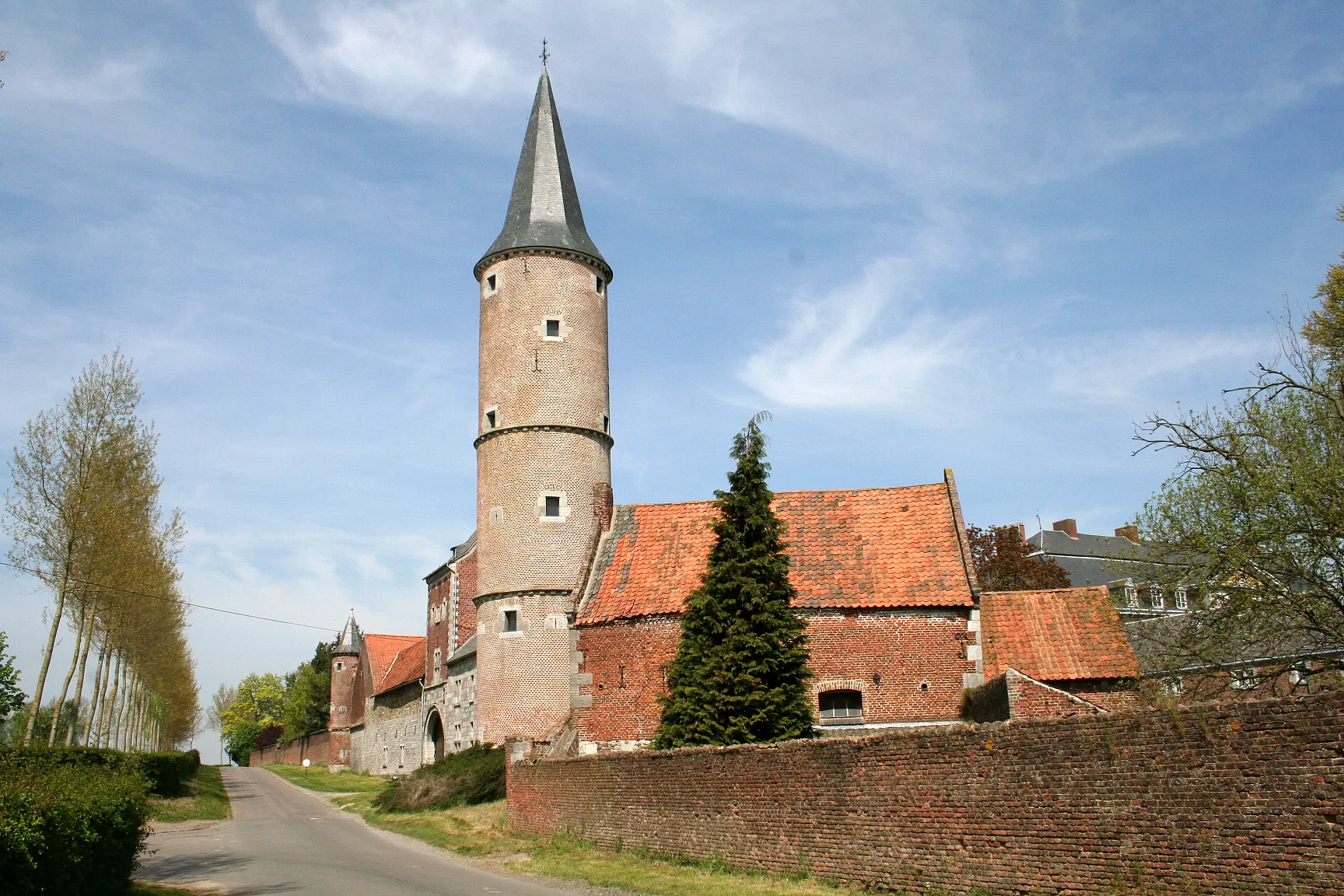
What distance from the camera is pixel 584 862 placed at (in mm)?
16484

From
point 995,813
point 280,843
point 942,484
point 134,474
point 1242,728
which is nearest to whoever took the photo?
point 1242,728

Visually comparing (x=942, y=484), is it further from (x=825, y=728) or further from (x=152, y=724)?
(x=152, y=724)

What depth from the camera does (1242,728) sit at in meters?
8.62

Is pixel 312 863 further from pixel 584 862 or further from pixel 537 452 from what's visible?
pixel 537 452

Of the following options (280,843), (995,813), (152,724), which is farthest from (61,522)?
(152,724)

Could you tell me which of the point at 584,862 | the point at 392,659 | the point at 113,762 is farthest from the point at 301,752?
the point at 584,862

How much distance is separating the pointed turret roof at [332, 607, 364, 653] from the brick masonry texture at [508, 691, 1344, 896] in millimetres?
55172

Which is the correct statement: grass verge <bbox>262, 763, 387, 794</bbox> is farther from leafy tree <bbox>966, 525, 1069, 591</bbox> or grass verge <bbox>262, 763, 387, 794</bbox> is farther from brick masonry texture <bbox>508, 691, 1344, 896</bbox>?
brick masonry texture <bbox>508, 691, 1344, 896</bbox>

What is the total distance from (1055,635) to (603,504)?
39.9 feet

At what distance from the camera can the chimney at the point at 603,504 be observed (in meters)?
28.0

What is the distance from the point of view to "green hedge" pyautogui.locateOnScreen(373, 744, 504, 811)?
84.3ft

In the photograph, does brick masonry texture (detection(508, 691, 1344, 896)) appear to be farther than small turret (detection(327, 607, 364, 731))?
No

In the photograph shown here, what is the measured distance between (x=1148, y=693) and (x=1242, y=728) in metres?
7.12

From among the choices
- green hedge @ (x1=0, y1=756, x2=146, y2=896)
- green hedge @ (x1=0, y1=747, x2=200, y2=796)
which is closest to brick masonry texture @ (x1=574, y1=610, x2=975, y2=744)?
green hedge @ (x1=0, y1=747, x2=200, y2=796)
